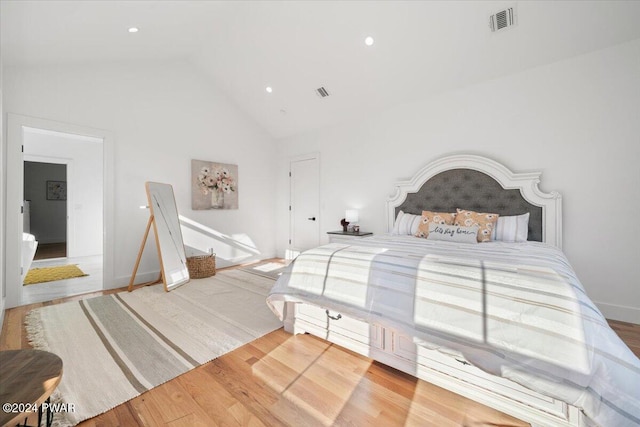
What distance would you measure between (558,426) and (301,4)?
3.99m

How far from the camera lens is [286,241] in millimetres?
5602

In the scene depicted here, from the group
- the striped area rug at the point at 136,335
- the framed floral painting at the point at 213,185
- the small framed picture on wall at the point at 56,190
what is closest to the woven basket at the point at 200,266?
the striped area rug at the point at 136,335

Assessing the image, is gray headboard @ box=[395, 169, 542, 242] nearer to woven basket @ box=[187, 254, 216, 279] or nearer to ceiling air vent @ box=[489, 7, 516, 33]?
ceiling air vent @ box=[489, 7, 516, 33]

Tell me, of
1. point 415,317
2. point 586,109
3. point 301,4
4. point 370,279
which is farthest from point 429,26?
point 415,317

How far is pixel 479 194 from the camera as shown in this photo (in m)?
3.34

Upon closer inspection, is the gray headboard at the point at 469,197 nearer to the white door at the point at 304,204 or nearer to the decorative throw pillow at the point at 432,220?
the decorative throw pillow at the point at 432,220

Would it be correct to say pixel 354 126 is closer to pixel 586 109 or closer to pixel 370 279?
pixel 586 109

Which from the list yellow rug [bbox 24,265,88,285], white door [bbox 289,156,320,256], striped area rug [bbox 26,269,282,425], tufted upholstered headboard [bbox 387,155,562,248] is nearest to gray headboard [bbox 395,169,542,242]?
tufted upholstered headboard [bbox 387,155,562,248]

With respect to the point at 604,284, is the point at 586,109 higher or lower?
higher

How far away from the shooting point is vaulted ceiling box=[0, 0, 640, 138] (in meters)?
2.49

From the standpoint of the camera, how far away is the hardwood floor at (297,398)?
55.8 inches

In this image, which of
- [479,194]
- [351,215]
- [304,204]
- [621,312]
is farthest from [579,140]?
[304,204]

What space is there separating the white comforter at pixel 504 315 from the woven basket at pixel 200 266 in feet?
8.66

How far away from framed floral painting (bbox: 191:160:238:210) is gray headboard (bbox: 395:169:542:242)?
303 centimetres
